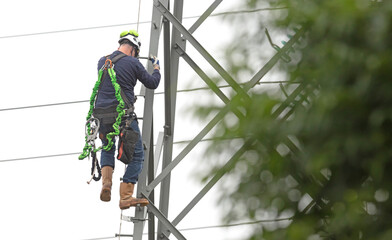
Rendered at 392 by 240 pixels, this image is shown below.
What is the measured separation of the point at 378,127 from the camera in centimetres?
397

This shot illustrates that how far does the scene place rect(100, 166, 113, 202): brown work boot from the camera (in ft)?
27.4

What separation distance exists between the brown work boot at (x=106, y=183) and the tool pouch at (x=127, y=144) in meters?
0.21

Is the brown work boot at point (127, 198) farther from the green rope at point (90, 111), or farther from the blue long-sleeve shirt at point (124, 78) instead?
the blue long-sleeve shirt at point (124, 78)

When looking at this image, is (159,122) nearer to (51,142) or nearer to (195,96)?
(51,142)

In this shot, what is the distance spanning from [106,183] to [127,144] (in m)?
0.37

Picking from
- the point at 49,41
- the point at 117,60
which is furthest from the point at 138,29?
the point at 117,60

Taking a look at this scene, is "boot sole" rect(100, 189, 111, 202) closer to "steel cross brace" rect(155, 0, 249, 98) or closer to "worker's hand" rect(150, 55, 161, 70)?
"worker's hand" rect(150, 55, 161, 70)

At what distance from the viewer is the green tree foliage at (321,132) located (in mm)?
3959

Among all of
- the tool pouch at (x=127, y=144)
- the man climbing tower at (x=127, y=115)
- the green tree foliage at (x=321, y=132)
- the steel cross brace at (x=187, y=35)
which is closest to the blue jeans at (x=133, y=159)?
the man climbing tower at (x=127, y=115)

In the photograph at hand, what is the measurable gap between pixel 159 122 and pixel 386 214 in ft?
24.7

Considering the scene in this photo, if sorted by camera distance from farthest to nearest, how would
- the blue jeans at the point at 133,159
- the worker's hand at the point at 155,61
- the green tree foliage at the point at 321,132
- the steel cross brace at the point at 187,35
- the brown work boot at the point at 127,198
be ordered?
the worker's hand at the point at 155,61 → the blue jeans at the point at 133,159 → the brown work boot at the point at 127,198 → the steel cross brace at the point at 187,35 → the green tree foliage at the point at 321,132

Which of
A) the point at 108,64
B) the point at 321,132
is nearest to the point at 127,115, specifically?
the point at 108,64

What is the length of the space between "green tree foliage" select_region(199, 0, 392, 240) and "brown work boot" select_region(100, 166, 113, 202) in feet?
13.4

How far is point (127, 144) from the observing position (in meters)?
8.24
